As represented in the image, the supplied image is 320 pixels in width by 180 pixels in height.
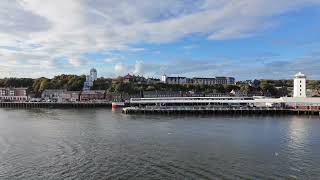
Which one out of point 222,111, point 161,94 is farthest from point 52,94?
point 222,111

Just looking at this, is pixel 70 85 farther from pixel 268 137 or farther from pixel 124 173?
pixel 124 173

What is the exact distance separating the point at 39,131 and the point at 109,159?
50.3ft

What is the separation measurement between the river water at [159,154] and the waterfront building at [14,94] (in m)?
75.1

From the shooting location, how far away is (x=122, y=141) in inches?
1190

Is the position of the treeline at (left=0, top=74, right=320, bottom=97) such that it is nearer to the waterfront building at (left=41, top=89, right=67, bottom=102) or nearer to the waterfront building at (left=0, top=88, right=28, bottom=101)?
the waterfront building at (left=41, top=89, right=67, bottom=102)

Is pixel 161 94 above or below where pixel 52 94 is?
above

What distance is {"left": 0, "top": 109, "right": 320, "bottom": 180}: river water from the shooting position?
2041cm

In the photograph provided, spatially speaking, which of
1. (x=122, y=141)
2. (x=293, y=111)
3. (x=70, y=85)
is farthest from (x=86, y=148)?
(x=70, y=85)

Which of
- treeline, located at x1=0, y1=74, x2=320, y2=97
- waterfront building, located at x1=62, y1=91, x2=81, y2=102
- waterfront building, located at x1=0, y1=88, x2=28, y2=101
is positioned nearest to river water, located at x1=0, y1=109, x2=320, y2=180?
waterfront building, located at x1=62, y1=91, x2=81, y2=102

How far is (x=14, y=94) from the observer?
110125 mm

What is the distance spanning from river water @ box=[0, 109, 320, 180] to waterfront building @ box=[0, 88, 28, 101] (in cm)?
7512

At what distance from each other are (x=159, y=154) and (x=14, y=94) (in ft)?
307

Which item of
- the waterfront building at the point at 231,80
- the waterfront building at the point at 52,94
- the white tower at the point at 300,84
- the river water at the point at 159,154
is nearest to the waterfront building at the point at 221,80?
the waterfront building at the point at 231,80

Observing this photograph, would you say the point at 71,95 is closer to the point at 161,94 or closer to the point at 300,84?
the point at 161,94
